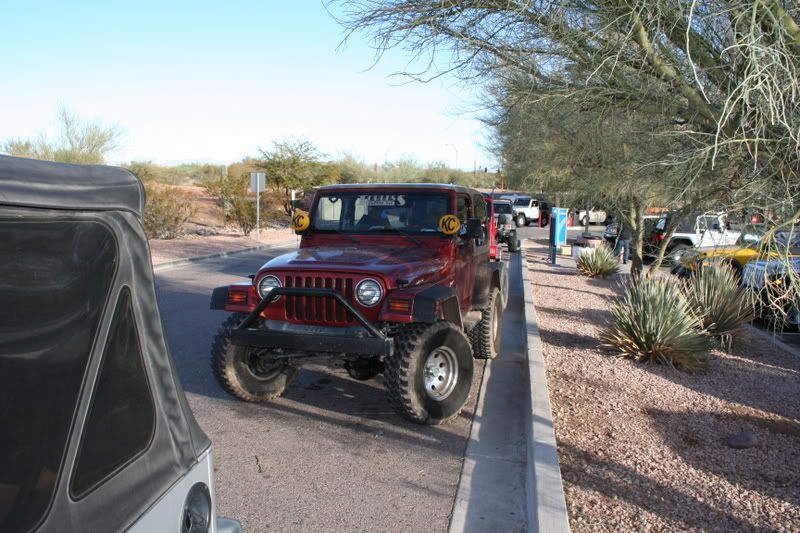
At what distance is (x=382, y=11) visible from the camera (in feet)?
16.3

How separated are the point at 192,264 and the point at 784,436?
628 inches

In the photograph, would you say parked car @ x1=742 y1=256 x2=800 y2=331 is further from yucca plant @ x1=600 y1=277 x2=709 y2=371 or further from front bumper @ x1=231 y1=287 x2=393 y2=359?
front bumper @ x1=231 y1=287 x2=393 y2=359

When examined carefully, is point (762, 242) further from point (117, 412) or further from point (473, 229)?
point (117, 412)

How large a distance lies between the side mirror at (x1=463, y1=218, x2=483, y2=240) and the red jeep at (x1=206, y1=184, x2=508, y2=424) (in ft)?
0.04

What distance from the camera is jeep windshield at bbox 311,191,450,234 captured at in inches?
283

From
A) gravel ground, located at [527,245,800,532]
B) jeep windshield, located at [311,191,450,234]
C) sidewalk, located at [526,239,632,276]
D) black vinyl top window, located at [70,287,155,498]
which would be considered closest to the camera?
black vinyl top window, located at [70,287,155,498]

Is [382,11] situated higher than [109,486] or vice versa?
[382,11]

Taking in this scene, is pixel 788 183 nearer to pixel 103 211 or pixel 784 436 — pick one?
pixel 784 436

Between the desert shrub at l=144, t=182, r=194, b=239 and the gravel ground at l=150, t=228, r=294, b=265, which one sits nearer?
the gravel ground at l=150, t=228, r=294, b=265

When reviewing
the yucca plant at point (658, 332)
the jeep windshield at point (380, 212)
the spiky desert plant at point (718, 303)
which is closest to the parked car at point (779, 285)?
the yucca plant at point (658, 332)

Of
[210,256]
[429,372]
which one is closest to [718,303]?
[429,372]

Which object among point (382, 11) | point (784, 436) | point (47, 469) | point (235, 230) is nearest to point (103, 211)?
point (47, 469)

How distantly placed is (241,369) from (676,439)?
354 cm

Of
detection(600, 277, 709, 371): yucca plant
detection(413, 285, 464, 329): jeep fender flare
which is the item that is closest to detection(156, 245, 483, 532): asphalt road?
detection(413, 285, 464, 329): jeep fender flare
